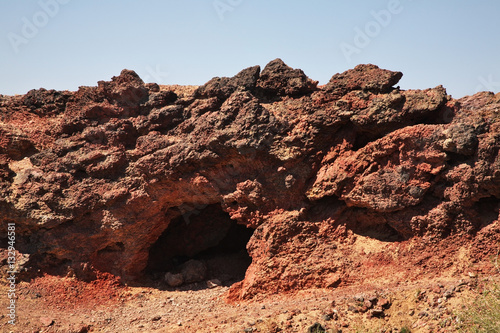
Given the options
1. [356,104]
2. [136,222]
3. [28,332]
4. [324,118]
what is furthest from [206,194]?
[28,332]

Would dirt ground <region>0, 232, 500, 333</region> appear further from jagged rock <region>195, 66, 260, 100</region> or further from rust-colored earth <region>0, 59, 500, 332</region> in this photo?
jagged rock <region>195, 66, 260, 100</region>

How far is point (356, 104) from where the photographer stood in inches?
495

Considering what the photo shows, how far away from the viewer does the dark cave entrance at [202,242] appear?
1526 centimetres

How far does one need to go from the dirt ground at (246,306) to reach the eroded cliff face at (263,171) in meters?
0.44

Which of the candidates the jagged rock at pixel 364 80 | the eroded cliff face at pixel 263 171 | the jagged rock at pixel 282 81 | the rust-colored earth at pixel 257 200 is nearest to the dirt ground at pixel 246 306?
the rust-colored earth at pixel 257 200

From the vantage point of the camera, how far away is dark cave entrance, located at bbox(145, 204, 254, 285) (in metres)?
15.3

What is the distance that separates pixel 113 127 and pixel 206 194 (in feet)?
11.2

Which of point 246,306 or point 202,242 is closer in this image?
point 246,306

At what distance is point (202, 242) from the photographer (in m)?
15.6

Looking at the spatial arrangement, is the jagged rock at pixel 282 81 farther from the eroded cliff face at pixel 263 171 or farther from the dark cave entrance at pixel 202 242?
the dark cave entrance at pixel 202 242

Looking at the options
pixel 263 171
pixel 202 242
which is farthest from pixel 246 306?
pixel 202 242

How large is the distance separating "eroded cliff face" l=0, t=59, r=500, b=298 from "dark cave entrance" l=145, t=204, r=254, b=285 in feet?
1.06

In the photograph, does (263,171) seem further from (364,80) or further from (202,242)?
(202,242)

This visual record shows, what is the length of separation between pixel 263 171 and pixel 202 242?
3.97 metres
